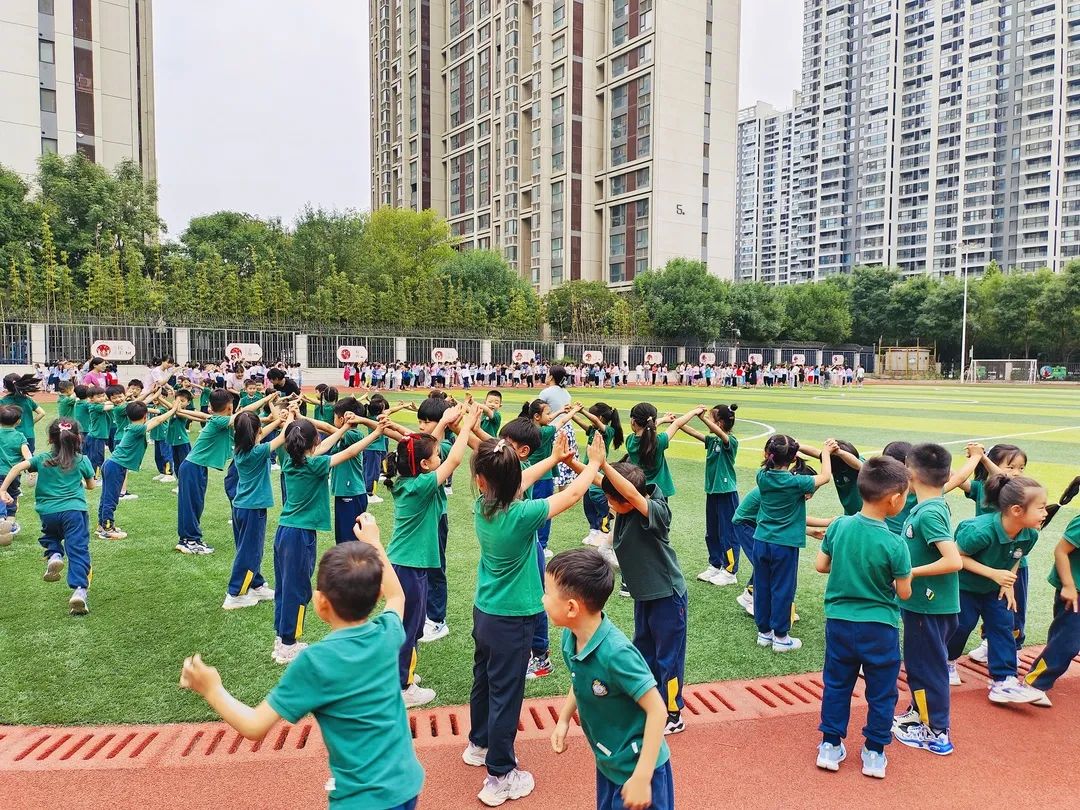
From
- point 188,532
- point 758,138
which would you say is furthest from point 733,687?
point 758,138

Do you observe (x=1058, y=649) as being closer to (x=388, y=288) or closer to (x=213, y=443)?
(x=213, y=443)

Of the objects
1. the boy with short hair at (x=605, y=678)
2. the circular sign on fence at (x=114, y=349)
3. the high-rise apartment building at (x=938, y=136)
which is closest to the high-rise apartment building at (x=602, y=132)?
the high-rise apartment building at (x=938, y=136)

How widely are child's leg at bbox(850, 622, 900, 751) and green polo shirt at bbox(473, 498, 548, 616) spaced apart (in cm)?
165

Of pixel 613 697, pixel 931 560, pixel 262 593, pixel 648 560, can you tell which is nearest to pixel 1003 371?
pixel 931 560

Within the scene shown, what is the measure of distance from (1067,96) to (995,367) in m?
64.3

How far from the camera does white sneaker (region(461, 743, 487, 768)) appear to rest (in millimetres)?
3596

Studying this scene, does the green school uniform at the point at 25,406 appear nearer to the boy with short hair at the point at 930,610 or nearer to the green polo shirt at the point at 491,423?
the green polo shirt at the point at 491,423

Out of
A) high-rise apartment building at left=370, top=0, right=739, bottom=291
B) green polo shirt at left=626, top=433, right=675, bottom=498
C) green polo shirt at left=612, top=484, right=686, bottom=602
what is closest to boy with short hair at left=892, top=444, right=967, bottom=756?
green polo shirt at left=612, top=484, right=686, bottom=602

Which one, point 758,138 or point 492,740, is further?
point 758,138

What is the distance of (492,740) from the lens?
3309 mm

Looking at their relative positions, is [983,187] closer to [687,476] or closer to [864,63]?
[864,63]

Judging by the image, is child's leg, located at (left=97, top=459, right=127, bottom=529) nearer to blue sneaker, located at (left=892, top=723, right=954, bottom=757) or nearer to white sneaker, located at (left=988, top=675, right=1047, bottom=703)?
blue sneaker, located at (left=892, top=723, right=954, bottom=757)

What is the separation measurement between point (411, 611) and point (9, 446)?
19.4 ft

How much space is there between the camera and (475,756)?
3.62 m
